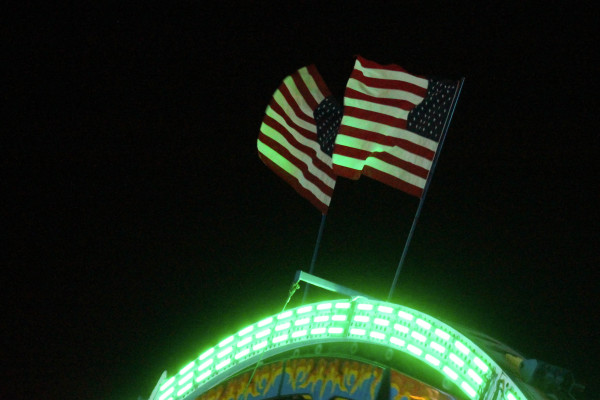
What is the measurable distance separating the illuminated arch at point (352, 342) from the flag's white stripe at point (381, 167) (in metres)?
1.82

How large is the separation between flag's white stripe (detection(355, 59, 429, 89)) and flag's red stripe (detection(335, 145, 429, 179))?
1112mm

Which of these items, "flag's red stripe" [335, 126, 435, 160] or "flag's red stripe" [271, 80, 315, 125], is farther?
"flag's red stripe" [271, 80, 315, 125]

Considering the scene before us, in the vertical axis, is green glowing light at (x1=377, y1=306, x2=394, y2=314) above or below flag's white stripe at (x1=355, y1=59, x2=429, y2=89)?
below

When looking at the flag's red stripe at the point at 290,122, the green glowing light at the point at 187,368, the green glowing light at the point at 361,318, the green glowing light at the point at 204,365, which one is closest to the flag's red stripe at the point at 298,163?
the flag's red stripe at the point at 290,122

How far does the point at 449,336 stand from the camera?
298 inches

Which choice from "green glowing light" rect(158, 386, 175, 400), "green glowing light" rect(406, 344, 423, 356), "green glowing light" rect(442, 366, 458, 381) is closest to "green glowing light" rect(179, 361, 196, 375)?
"green glowing light" rect(158, 386, 175, 400)

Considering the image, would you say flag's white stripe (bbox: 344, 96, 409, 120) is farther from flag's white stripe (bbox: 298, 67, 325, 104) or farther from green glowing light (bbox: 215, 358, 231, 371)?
green glowing light (bbox: 215, 358, 231, 371)

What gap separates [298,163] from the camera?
1063cm

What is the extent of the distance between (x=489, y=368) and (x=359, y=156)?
3.65m

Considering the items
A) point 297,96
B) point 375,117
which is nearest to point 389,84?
point 375,117

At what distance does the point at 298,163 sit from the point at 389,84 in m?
1.87

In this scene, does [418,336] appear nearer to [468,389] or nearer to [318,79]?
[468,389]

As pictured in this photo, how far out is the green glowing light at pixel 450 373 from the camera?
7.43 meters

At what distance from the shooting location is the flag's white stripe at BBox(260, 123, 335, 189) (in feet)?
34.7
